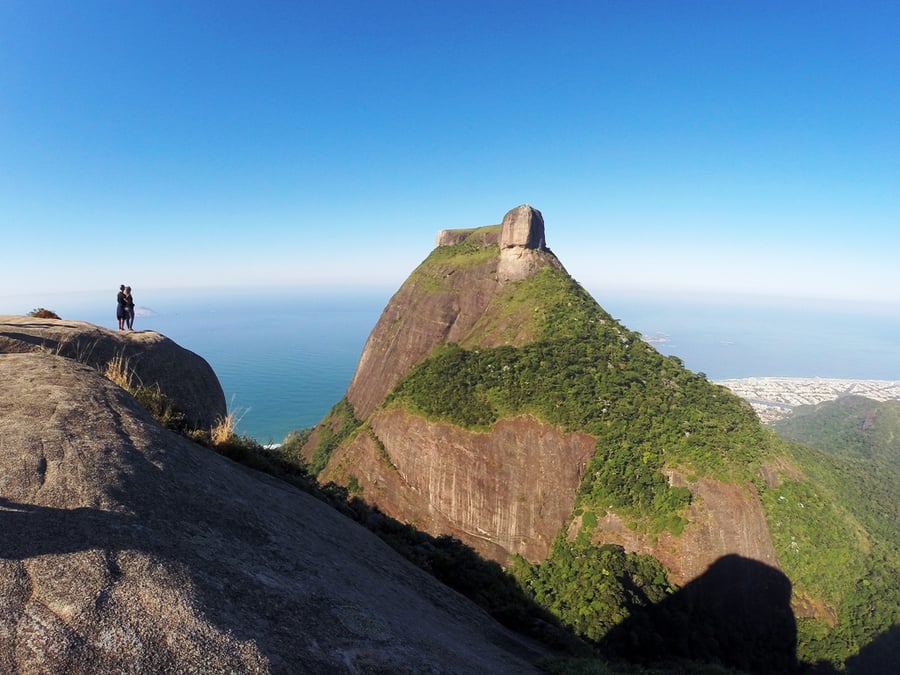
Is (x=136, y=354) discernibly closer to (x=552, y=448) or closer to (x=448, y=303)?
(x=552, y=448)

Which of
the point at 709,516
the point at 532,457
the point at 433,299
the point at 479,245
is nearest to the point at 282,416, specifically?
the point at 433,299

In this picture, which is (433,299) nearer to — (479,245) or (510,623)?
(479,245)

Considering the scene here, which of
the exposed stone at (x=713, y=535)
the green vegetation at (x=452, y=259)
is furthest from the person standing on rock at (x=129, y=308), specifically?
the green vegetation at (x=452, y=259)

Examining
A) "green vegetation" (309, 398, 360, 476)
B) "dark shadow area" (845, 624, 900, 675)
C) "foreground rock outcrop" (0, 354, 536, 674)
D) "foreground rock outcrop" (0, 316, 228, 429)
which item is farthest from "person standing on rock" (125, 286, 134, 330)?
"green vegetation" (309, 398, 360, 476)

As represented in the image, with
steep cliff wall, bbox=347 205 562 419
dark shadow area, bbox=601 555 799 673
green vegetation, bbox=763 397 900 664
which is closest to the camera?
dark shadow area, bbox=601 555 799 673

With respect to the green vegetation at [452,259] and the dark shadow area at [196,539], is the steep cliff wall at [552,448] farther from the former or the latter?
the dark shadow area at [196,539]

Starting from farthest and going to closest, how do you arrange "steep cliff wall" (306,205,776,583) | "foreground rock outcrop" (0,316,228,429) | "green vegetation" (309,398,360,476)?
"green vegetation" (309,398,360,476), "steep cliff wall" (306,205,776,583), "foreground rock outcrop" (0,316,228,429)

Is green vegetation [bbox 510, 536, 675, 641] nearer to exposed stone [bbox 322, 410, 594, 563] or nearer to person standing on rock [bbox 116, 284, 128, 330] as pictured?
exposed stone [bbox 322, 410, 594, 563]
